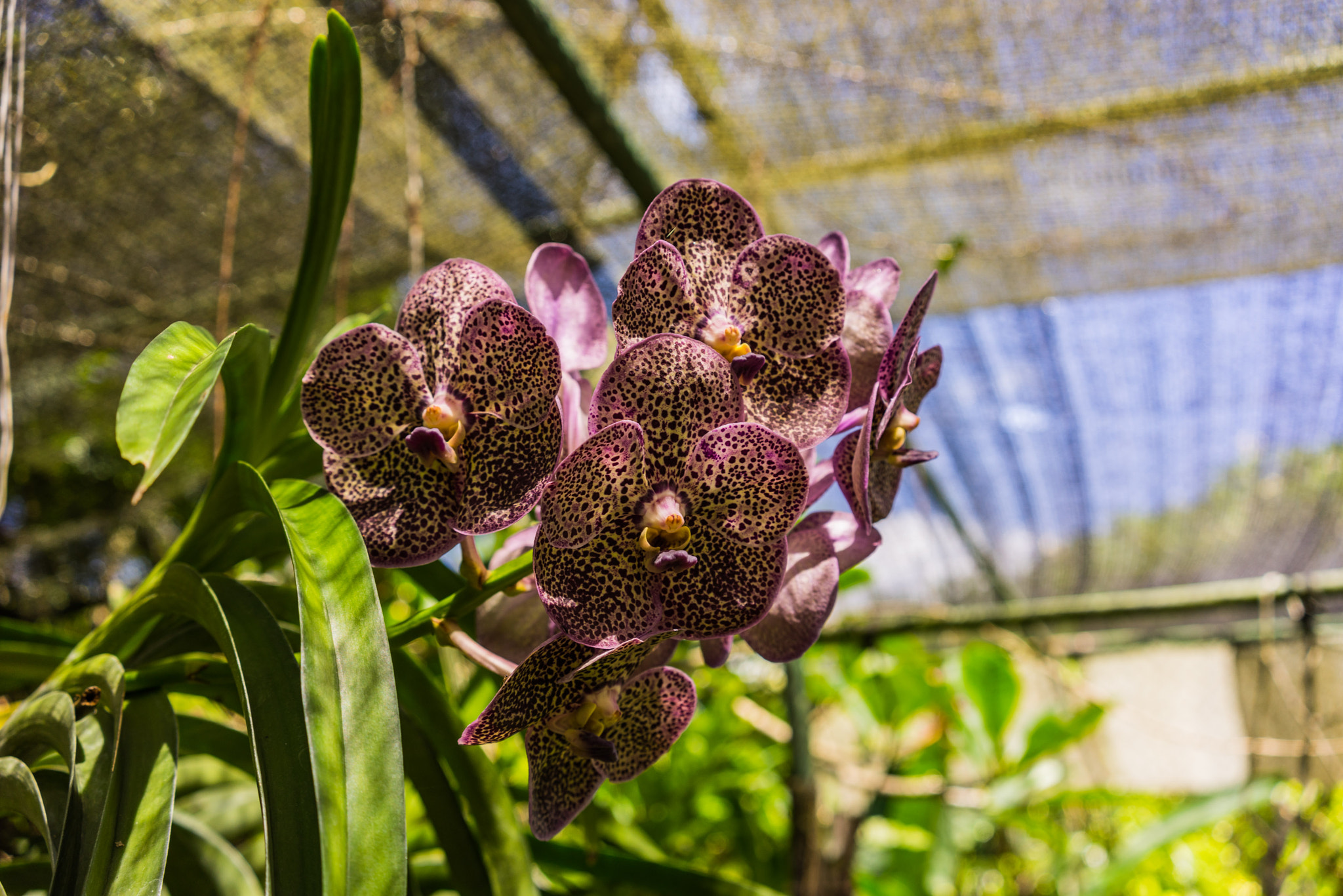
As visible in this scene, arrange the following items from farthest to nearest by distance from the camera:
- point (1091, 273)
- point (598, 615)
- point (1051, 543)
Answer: point (1051, 543), point (1091, 273), point (598, 615)

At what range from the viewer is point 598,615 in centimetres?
28

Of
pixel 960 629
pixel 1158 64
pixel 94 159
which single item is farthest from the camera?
pixel 960 629

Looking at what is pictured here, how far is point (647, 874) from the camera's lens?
1.63 feet

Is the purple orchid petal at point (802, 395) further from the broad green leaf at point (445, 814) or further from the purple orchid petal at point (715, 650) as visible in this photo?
the broad green leaf at point (445, 814)

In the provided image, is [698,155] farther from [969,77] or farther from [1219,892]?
[1219,892]

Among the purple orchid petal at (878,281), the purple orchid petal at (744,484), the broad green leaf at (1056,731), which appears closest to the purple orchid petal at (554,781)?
the purple orchid petal at (744,484)

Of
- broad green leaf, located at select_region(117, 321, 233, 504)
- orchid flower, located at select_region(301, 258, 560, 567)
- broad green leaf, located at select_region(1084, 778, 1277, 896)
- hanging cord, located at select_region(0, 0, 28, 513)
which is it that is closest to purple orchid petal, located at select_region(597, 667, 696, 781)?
orchid flower, located at select_region(301, 258, 560, 567)

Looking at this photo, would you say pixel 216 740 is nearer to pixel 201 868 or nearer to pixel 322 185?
pixel 201 868

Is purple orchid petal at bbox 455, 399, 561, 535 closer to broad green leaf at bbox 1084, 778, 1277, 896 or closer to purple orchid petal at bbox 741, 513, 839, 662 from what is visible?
purple orchid petal at bbox 741, 513, 839, 662

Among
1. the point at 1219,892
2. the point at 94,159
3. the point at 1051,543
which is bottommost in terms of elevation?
the point at 1219,892

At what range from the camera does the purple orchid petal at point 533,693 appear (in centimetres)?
28

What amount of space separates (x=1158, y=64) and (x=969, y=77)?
0.21 m

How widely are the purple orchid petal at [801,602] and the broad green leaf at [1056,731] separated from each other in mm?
907

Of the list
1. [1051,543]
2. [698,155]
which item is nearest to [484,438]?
[698,155]
